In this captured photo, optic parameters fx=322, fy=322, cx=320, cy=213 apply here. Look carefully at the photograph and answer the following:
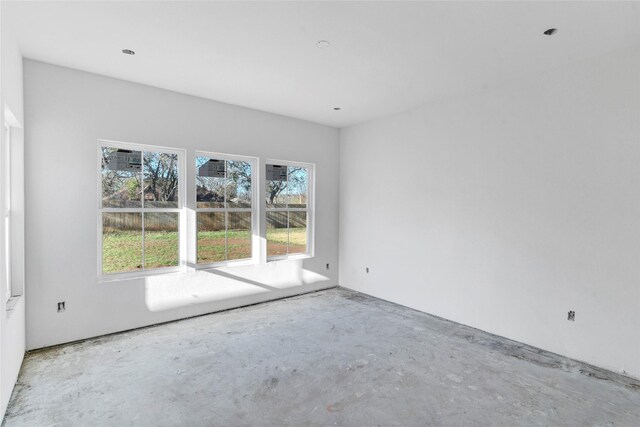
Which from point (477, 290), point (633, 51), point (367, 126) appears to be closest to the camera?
point (633, 51)

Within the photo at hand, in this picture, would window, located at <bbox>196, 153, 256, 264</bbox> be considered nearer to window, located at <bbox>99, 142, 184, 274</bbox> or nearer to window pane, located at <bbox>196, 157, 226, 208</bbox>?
window pane, located at <bbox>196, 157, 226, 208</bbox>

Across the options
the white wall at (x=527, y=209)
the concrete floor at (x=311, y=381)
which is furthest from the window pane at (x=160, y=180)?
the white wall at (x=527, y=209)

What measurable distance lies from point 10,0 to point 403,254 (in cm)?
460

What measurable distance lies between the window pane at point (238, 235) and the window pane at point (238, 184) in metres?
0.16

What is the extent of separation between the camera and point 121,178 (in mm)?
3668

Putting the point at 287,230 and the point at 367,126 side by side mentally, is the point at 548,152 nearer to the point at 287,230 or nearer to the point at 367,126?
the point at 367,126

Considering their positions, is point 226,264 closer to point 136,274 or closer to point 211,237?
point 211,237

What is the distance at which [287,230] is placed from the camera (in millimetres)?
5160

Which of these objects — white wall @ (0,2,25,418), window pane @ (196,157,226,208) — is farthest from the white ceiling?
window pane @ (196,157,226,208)

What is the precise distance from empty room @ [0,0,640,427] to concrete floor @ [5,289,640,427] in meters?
A: 0.02

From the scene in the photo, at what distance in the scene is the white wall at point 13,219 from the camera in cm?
215

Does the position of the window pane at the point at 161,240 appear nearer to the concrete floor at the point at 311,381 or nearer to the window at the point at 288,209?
the concrete floor at the point at 311,381

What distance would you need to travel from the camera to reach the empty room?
7.65 feet

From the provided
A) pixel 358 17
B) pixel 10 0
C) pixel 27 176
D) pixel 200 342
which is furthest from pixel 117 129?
pixel 358 17
